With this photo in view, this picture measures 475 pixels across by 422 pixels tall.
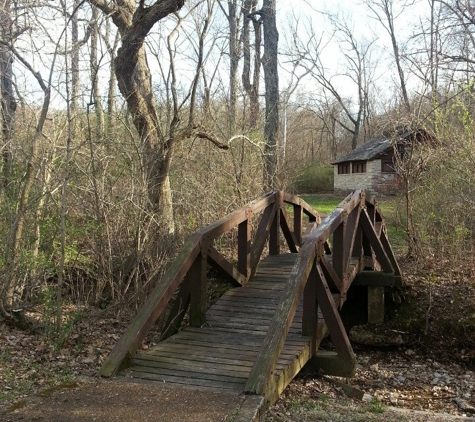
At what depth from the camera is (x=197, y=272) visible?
5457 millimetres

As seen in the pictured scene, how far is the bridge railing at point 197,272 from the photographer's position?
4.30 metres

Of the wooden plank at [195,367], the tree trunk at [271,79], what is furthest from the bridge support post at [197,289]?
the tree trunk at [271,79]

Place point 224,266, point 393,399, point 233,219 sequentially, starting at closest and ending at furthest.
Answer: point 224,266 < point 233,219 < point 393,399

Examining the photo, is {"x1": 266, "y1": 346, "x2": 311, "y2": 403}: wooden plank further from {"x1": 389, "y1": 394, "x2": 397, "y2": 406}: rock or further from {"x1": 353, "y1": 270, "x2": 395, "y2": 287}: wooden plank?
{"x1": 353, "y1": 270, "x2": 395, "y2": 287}: wooden plank

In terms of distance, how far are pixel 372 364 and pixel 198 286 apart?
3568 mm

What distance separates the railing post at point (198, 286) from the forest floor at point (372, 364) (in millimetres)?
1158

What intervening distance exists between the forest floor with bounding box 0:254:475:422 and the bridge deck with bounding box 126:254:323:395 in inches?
17.6

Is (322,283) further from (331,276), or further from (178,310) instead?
(178,310)

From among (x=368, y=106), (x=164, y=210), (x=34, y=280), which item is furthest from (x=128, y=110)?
(x=368, y=106)

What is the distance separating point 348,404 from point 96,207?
4063 millimetres

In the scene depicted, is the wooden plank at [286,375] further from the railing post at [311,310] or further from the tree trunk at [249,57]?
the tree trunk at [249,57]

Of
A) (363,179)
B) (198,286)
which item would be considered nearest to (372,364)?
(198,286)

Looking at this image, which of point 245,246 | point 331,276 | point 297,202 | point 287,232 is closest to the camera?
point 331,276

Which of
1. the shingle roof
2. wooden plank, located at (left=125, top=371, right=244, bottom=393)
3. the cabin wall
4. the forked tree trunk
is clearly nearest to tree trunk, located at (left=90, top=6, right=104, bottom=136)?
the forked tree trunk
